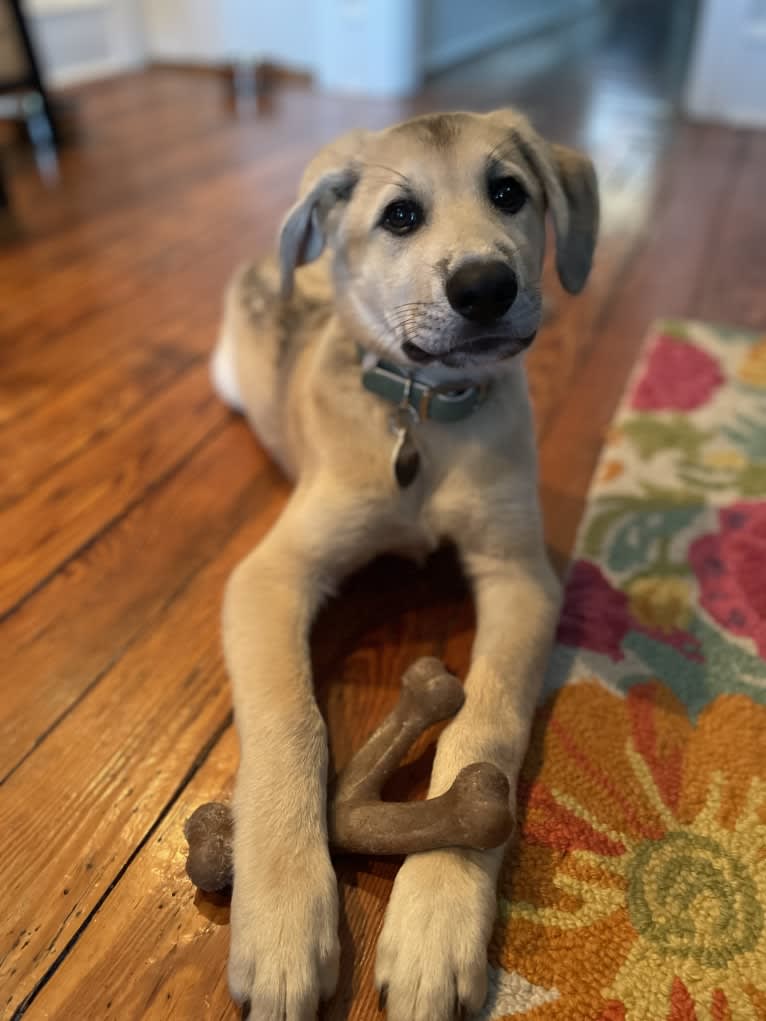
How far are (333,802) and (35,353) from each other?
226 cm

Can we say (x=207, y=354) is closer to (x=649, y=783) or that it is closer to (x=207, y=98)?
(x=649, y=783)

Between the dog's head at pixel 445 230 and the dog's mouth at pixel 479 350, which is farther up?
the dog's head at pixel 445 230

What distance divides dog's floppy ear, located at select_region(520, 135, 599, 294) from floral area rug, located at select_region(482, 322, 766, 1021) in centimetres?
69

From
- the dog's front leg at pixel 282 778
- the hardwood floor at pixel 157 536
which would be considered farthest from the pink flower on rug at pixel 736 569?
the dog's front leg at pixel 282 778

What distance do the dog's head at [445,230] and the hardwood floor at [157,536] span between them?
66 centimetres

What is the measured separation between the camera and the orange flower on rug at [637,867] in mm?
1139

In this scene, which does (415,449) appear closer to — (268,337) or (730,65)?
(268,337)

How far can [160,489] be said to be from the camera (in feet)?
7.27

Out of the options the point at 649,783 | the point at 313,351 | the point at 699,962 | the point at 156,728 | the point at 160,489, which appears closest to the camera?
the point at 699,962

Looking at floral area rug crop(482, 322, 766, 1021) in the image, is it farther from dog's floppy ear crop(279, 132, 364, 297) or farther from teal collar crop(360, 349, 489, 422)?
dog's floppy ear crop(279, 132, 364, 297)

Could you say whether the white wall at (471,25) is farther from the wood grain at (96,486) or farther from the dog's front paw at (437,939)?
the dog's front paw at (437,939)

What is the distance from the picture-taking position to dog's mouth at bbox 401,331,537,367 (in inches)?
56.9

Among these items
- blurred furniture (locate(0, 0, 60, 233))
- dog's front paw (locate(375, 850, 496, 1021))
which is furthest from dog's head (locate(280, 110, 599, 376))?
blurred furniture (locate(0, 0, 60, 233))

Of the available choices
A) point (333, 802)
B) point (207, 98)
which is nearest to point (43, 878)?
point (333, 802)
